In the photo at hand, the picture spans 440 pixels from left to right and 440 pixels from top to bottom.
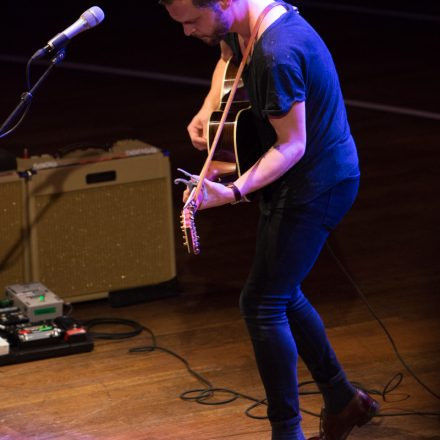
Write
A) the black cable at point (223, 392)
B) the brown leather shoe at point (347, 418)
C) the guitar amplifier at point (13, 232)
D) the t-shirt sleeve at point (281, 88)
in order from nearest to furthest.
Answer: the t-shirt sleeve at point (281, 88) → the brown leather shoe at point (347, 418) → the black cable at point (223, 392) → the guitar amplifier at point (13, 232)

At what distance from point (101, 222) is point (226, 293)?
0.65 metres

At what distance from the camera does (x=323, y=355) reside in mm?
3434

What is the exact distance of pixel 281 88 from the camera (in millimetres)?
2957

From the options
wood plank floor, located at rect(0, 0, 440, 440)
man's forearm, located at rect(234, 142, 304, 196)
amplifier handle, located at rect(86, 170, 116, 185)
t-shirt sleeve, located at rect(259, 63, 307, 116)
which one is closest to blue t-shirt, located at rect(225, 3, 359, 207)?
t-shirt sleeve, located at rect(259, 63, 307, 116)

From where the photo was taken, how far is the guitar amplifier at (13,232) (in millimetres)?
4770

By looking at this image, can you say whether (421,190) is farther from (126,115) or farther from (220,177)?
(220,177)

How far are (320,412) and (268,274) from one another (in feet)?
2.67

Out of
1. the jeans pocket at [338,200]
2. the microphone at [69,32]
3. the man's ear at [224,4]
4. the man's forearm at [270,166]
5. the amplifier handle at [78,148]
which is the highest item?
the man's ear at [224,4]

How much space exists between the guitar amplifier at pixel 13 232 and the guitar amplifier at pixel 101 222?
0.04m

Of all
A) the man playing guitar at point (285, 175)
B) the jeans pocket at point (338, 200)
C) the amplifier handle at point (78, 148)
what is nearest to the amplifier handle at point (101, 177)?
the amplifier handle at point (78, 148)

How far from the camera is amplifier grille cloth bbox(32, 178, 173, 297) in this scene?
487cm

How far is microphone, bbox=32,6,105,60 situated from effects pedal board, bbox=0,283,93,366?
1615 mm

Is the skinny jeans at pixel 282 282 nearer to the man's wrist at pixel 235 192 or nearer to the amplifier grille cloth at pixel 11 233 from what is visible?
the man's wrist at pixel 235 192

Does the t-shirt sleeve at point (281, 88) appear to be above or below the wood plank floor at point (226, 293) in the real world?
above
